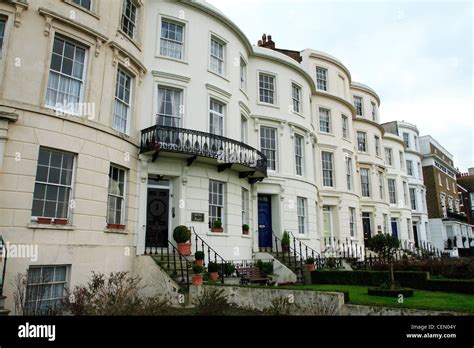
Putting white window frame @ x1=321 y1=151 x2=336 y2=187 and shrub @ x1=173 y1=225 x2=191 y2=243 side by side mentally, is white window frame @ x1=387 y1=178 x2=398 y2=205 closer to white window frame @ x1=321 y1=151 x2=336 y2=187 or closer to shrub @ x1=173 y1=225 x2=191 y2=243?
white window frame @ x1=321 y1=151 x2=336 y2=187

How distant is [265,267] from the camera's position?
52.6ft

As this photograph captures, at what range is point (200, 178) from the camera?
51.1 ft

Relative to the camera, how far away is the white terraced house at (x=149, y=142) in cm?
1063

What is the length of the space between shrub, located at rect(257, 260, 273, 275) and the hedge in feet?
6.39

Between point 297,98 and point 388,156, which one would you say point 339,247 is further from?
point 388,156

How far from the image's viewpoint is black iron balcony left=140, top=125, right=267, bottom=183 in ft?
45.8

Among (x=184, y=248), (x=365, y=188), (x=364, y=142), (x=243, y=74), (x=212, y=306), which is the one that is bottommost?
(x=212, y=306)

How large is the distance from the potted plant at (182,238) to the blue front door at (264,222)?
20.3 feet

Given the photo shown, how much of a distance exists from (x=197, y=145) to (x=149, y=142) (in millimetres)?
1984

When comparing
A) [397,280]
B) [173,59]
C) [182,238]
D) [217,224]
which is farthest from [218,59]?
[397,280]

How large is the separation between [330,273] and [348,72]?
1847cm

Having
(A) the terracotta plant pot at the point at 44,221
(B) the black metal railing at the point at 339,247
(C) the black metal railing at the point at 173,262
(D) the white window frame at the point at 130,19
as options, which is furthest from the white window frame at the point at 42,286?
(B) the black metal railing at the point at 339,247

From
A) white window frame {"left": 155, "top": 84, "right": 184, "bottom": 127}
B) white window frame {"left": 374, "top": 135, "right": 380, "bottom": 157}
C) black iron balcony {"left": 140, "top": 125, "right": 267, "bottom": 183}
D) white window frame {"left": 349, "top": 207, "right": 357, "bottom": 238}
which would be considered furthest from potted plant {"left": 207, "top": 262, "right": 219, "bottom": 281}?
white window frame {"left": 374, "top": 135, "right": 380, "bottom": 157}

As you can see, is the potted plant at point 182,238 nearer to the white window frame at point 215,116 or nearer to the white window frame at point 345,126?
the white window frame at point 215,116
